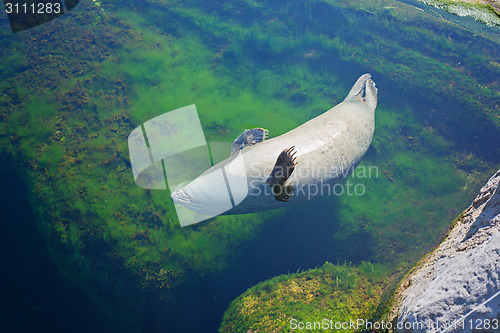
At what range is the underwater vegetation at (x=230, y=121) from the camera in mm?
3648

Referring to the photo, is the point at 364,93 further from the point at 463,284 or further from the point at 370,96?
the point at 463,284

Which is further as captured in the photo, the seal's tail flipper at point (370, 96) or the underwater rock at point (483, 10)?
the underwater rock at point (483, 10)

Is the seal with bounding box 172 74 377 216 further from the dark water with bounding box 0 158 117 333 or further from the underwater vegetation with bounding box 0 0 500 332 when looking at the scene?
the dark water with bounding box 0 158 117 333

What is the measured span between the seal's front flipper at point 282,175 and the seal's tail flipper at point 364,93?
211 centimetres

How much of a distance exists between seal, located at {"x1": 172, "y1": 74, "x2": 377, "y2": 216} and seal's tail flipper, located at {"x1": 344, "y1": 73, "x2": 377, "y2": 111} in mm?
684

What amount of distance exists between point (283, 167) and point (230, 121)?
2.17 m

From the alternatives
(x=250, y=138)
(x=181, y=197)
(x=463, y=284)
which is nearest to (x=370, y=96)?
(x=250, y=138)

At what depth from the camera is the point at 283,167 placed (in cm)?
313

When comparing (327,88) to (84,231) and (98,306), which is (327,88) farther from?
(98,306)

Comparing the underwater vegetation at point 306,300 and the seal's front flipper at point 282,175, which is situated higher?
the seal's front flipper at point 282,175

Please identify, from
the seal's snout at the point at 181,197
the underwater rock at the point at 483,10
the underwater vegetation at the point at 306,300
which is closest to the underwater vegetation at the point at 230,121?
the underwater vegetation at the point at 306,300

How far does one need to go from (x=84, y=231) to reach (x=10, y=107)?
2.71 m

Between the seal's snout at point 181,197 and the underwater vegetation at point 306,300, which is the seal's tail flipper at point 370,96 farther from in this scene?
the seal's snout at point 181,197

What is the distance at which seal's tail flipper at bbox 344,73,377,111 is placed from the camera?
15.0 feet
